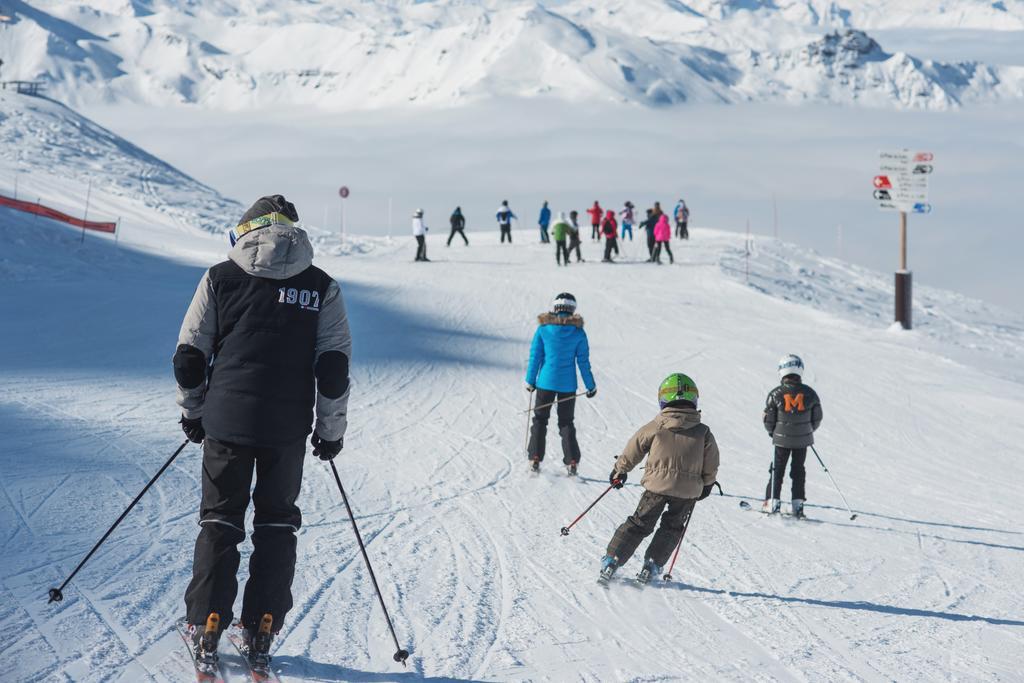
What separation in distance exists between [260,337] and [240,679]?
1.48 metres

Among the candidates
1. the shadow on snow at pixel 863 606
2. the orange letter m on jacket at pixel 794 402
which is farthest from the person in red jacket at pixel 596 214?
the shadow on snow at pixel 863 606

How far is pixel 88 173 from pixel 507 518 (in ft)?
126

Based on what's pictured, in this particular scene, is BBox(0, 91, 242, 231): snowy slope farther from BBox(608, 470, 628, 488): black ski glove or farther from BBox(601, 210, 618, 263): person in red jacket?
BBox(608, 470, 628, 488): black ski glove

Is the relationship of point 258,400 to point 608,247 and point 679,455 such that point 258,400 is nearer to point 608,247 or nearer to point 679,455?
point 679,455

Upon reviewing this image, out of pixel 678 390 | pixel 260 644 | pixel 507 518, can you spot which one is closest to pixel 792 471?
pixel 507 518

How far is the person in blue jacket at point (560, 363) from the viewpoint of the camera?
9.44m

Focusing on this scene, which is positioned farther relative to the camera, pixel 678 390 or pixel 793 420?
pixel 793 420

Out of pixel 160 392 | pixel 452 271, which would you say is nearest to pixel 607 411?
pixel 160 392

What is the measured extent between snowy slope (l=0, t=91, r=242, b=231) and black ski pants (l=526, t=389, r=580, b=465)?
27.9 meters

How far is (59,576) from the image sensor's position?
584 centimetres

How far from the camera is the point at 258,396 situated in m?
4.42

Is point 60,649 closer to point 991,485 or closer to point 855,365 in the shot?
point 991,485

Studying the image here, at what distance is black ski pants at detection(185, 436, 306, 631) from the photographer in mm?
4500

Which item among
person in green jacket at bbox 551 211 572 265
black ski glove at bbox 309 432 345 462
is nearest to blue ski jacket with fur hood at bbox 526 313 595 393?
black ski glove at bbox 309 432 345 462
